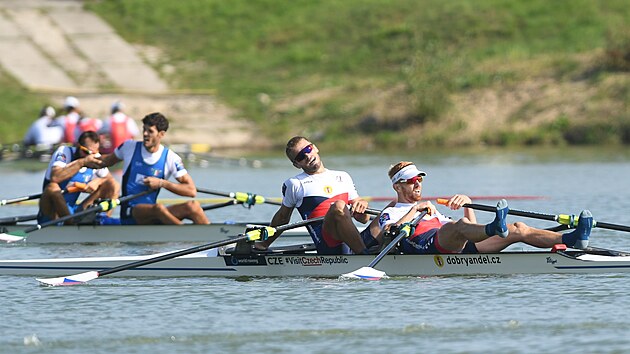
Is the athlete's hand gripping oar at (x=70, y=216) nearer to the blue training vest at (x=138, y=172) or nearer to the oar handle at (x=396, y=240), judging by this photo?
the blue training vest at (x=138, y=172)

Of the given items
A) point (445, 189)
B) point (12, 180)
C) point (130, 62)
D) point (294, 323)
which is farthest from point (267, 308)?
point (130, 62)

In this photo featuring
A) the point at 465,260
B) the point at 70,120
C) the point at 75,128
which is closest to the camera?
the point at 465,260

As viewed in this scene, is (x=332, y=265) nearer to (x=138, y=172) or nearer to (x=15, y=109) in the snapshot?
(x=138, y=172)

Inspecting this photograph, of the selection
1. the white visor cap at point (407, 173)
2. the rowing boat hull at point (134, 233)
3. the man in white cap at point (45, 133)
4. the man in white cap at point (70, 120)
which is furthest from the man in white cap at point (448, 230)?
the man in white cap at point (45, 133)

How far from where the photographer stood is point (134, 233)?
51.9 ft

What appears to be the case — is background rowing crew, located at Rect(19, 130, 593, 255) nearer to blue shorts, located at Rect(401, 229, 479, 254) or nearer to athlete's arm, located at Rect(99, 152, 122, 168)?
blue shorts, located at Rect(401, 229, 479, 254)

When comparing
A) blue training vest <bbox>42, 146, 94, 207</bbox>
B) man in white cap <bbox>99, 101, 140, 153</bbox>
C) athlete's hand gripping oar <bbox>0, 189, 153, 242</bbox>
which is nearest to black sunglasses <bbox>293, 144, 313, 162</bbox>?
athlete's hand gripping oar <bbox>0, 189, 153, 242</bbox>

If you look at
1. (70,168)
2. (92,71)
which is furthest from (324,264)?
(92,71)

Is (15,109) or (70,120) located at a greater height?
(15,109)

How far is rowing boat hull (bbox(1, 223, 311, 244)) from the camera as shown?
51.8 feet

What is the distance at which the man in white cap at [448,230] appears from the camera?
456 inches

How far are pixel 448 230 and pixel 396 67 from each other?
29.4 m

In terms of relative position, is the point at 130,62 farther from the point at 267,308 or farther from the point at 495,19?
the point at 267,308

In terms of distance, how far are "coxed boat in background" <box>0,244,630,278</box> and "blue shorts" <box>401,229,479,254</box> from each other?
0.05m
